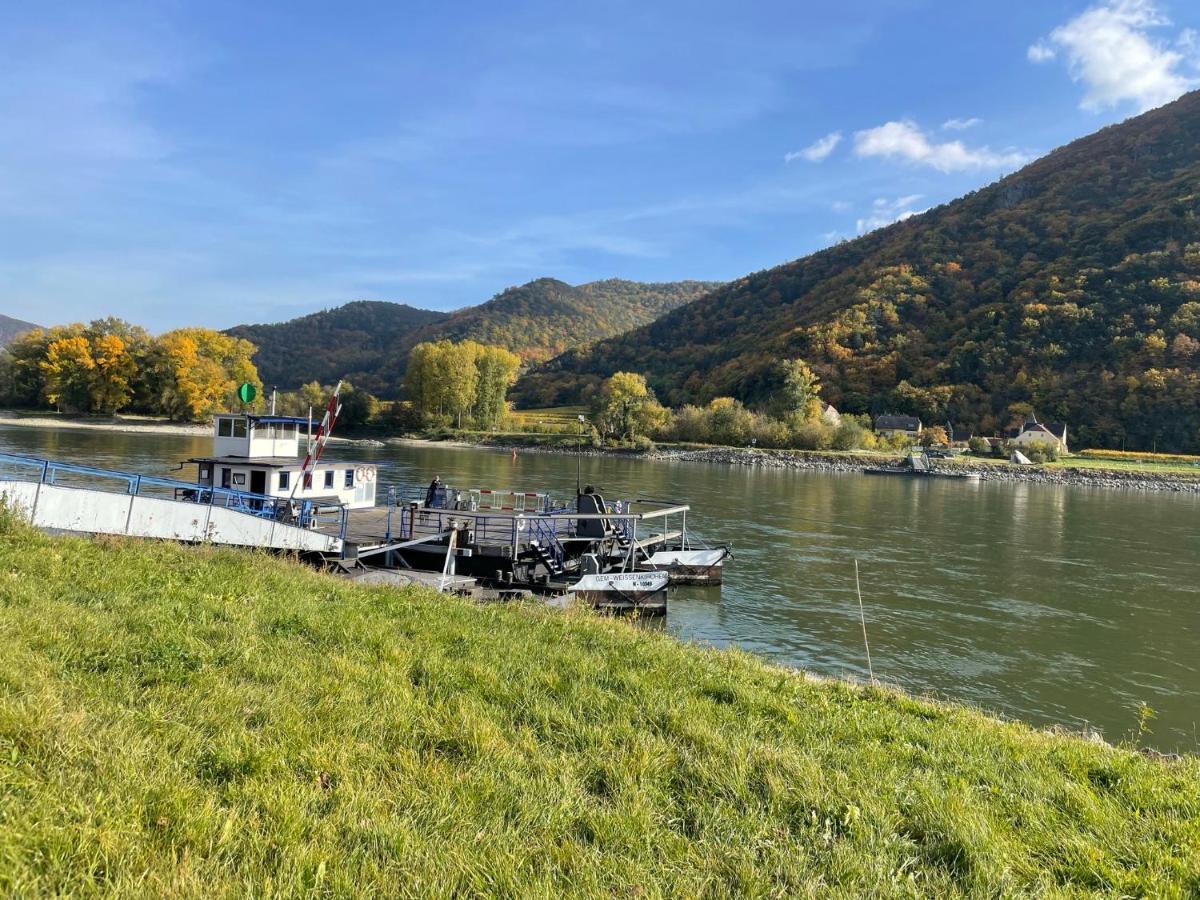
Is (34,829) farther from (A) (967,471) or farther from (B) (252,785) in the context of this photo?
(A) (967,471)

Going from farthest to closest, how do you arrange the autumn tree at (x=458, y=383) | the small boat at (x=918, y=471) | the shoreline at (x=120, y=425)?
the autumn tree at (x=458, y=383), the shoreline at (x=120, y=425), the small boat at (x=918, y=471)

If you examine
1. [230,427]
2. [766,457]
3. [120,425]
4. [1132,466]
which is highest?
[230,427]

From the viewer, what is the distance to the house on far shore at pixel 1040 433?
100312 millimetres

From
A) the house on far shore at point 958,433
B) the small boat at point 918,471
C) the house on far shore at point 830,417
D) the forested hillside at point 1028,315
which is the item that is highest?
the forested hillside at point 1028,315

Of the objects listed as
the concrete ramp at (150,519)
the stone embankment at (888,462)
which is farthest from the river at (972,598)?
the stone embankment at (888,462)

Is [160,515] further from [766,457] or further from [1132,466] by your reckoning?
[1132,466]

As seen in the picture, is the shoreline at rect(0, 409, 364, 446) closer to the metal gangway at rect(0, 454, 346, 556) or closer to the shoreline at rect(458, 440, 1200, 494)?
the shoreline at rect(458, 440, 1200, 494)

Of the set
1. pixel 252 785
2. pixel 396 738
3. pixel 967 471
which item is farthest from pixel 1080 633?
pixel 967 471

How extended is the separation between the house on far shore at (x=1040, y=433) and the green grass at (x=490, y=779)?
109701mm

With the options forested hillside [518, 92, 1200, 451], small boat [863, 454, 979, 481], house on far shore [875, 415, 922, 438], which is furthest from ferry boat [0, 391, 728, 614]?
forested hillside [518, 92, 1200, 451]

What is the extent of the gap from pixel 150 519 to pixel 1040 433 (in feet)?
A: 389

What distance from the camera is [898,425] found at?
118938 mm

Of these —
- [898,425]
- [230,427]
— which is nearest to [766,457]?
[898,425]

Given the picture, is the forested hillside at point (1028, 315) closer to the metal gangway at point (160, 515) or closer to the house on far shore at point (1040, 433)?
the house on far shore at point (1040, 433)
